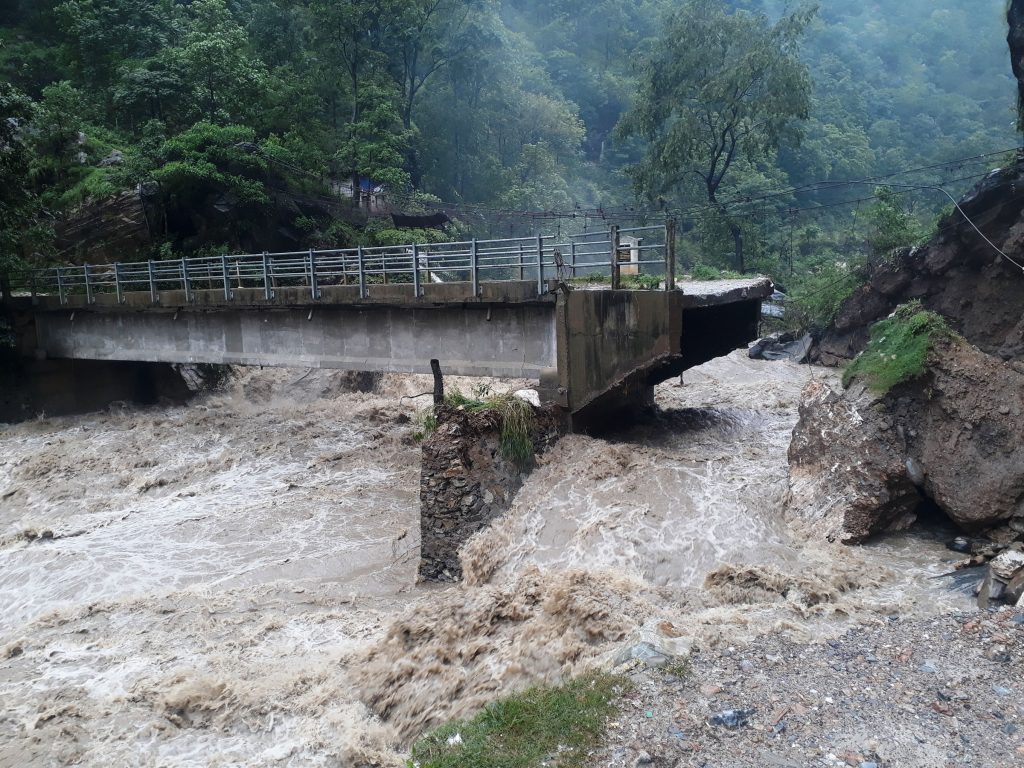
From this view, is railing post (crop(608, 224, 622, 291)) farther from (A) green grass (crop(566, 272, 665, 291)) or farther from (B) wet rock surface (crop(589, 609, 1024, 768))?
(B) wet rock surface (crop(589, 609, 1024, 768))

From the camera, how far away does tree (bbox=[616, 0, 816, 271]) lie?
32.3 meters

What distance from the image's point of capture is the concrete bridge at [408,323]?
1273cm

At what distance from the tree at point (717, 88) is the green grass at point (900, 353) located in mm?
24578

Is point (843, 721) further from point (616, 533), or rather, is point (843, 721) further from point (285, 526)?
point (285, 526)

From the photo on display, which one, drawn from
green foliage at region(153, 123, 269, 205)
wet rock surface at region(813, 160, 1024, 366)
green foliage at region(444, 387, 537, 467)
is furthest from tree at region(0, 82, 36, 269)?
wet rock surface at region(813, 160, 1024, 366)

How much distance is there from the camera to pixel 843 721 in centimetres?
546

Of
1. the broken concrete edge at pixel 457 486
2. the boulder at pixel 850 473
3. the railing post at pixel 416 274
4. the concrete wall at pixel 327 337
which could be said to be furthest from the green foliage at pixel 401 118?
the boulder at pixel 850 473

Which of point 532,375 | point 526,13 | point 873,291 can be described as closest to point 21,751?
point 532,375

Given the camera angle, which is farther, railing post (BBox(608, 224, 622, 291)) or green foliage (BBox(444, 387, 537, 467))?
railing post (BBox(608, 224, 622, 291))

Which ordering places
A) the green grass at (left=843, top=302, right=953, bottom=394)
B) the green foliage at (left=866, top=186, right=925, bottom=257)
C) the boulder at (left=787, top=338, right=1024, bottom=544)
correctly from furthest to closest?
the green foliage at (left=866, top=186, right=925, bottom=257) → the green grass at (left=843, top=302, right=953, bottom=394) → the boulder at (left=787, top=338, right=1024, bottom=544)

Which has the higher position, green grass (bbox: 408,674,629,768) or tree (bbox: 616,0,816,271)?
tree (bbox: 616,0,816,271)

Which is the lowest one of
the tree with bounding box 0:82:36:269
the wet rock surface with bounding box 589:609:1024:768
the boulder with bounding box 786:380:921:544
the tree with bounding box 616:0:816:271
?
the wet rock surface with bounding box 589:609:1024:768

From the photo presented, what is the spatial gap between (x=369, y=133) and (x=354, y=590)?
83.9 feet

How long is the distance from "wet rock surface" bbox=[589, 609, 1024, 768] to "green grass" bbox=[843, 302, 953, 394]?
13.8 feet
